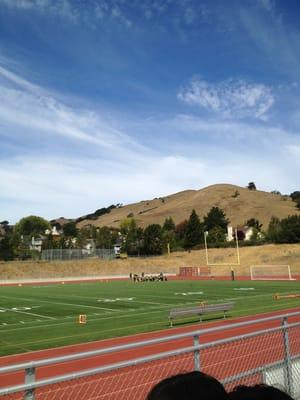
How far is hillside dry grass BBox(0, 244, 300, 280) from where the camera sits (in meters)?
70.6

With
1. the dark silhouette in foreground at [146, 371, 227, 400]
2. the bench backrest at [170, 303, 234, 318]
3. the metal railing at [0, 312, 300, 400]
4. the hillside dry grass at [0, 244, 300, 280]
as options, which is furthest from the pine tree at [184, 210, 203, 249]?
the dark silhouette in foreground at [146, 371, 227, 400]

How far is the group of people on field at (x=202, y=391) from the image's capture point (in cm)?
153

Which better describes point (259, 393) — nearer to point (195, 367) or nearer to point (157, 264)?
point (195, 367)

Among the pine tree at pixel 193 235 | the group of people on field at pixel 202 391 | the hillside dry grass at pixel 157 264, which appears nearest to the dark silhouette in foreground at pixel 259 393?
the group of people on field at pixel 202 391

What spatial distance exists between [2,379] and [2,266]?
6786 cm

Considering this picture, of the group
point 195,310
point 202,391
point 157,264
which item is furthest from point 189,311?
point 157,264

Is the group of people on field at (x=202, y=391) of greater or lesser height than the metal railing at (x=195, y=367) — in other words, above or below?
above

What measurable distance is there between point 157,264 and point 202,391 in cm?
8272

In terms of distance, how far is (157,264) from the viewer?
274 feet

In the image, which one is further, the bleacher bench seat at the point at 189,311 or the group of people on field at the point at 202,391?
the bleacher bench seat at the point at 189,311

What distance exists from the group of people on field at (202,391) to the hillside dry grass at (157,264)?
6550 centimetres

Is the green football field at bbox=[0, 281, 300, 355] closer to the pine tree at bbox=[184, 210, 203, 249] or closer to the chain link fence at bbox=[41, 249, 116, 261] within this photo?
the chain link fence at bbox=[41, 249, 116, 261]

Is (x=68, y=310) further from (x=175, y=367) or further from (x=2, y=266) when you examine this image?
(x=2, y=266)

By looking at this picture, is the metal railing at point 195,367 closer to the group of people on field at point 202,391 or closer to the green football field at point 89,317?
the group of people on field at point 202,391
